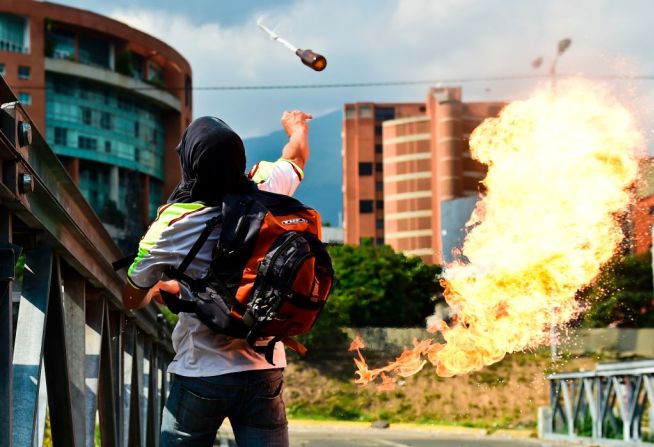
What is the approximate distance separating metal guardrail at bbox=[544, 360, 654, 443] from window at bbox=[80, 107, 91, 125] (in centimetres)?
5506

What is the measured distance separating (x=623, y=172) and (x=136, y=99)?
75426 mm

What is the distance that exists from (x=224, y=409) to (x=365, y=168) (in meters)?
103

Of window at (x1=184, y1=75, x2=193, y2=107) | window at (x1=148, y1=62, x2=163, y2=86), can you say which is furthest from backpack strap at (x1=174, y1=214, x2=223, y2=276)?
window at (x1=184, y1=75, x2=193, y2=107)

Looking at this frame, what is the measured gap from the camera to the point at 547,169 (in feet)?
27.8

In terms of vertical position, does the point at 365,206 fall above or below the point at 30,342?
above

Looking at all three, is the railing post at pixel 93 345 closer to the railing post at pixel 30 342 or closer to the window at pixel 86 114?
the railing post at pixel 30 342

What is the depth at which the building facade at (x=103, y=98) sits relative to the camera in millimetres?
72625

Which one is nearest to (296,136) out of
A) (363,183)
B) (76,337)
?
(76,337)

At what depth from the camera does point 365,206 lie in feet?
350

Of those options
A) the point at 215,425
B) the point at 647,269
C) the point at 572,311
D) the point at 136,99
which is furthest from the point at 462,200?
the point at 215,425

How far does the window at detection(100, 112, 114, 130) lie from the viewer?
78438 mm

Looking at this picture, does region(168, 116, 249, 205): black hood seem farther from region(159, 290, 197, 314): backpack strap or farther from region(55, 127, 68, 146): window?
region(55, 127, 68, 146): window

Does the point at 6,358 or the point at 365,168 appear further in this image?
the point at 365,168

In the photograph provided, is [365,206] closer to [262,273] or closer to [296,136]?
[296,136]
